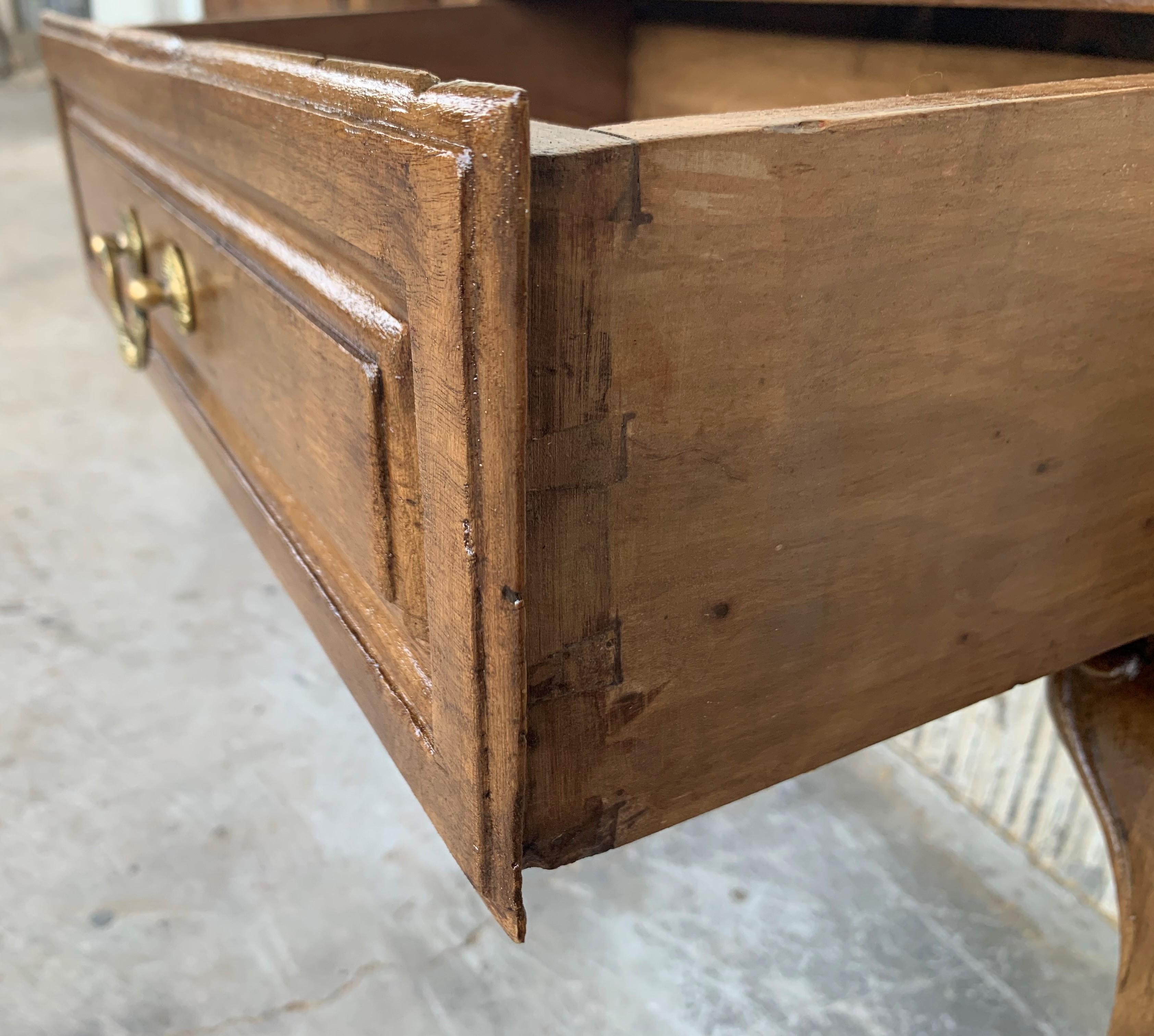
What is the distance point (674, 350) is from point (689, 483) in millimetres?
51

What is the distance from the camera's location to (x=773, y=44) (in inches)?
34.8

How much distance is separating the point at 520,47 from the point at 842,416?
83 cm

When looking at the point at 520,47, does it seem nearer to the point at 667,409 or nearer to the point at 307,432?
the point at 307,432

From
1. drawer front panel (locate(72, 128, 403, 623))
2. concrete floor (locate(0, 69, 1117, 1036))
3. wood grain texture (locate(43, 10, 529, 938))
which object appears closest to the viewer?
wood grain texture (locate(43, 10, 529, 938))

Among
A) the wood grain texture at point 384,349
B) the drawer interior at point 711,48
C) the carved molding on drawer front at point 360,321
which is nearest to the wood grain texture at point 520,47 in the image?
the drawer interior at point 711,48

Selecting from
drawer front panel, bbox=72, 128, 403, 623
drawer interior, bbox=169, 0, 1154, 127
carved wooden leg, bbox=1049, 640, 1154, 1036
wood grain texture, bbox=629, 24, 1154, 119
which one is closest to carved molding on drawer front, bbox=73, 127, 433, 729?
drawer front panel, bbox=72, 128, 403, 623

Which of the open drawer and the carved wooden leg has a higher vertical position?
the open drawer

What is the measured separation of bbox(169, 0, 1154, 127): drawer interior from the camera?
2.07 feet

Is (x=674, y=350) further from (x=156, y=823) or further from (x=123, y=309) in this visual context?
(x=156, y=823)

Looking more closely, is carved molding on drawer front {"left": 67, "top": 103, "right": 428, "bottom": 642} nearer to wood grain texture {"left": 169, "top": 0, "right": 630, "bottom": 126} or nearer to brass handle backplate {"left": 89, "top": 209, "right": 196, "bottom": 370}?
brass handle backplate {"left": 89, "top": 209, "right": 196, "bottom": 370}

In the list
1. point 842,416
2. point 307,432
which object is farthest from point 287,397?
point 842,416

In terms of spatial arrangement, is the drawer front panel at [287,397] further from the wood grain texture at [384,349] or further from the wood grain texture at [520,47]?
the wood grain texture at [520,47]

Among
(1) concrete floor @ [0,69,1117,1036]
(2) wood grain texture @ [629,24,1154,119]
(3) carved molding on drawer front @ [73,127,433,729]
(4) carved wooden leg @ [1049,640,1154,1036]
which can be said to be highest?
(2) wood grain texture @ [629,24,1154,119]

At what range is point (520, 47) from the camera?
40.8 inches
